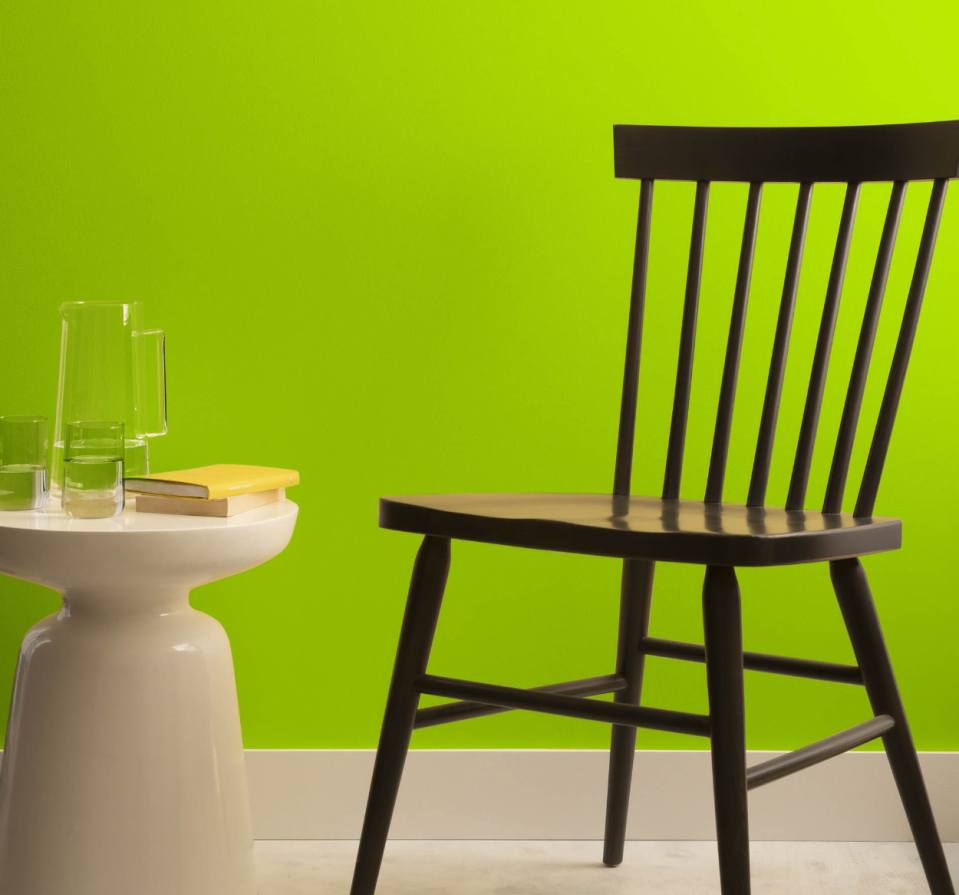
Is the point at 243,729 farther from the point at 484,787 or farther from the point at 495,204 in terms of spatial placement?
the point at 495,204

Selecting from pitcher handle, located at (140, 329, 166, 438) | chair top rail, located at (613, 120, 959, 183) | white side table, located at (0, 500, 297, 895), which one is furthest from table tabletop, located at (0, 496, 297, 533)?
chair top rail, located at (613, 120, 959, 183)

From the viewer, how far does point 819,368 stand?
3.77ft

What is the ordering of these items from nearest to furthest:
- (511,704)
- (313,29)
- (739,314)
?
1. (511,704)
2. (739,314)
3. (313,29)

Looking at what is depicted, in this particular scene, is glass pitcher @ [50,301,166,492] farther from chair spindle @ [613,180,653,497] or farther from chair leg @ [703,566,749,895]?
chair leg @ [703,566,749,895]

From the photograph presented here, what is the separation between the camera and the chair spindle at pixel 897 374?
3.53 feet

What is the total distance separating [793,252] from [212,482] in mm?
663

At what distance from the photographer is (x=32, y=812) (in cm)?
103

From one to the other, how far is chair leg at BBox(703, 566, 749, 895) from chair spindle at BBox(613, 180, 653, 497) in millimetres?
344

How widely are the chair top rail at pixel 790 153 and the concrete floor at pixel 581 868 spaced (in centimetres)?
83

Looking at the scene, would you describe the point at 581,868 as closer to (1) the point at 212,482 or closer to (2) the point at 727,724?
(2) the point at 727,724

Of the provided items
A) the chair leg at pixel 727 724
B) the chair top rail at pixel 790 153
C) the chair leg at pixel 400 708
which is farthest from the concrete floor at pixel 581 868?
the chair top rail at pixel 790 153

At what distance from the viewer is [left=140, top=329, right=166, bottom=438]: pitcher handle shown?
47.8 inches

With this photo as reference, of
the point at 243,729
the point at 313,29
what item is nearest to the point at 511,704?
the point at 243,729

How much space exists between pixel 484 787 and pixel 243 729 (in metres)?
0.33
